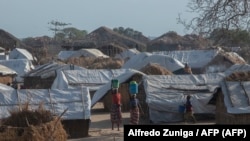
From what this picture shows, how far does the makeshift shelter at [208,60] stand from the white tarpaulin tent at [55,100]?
18.2 metres

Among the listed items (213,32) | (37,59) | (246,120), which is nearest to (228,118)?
(246,120)

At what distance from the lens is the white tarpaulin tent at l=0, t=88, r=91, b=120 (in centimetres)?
1573

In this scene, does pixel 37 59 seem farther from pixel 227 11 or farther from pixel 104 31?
pixel 227 11

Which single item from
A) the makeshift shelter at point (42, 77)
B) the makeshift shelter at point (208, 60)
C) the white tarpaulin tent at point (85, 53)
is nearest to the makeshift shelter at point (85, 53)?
the white tarpaulin tent at point (85, 53)

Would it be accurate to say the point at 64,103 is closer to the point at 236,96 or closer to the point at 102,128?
the point at 102,128

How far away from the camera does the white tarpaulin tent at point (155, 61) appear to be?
34.2m

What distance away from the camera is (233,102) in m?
15.3

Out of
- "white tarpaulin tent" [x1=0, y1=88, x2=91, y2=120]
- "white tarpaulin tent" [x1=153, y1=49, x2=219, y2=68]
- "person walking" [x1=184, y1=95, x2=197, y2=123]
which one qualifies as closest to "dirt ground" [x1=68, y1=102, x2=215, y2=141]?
"person walking" [x1=184, y1=95, x2=197, y2=123]

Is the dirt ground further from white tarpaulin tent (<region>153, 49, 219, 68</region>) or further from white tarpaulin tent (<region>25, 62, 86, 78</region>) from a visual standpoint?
white tarpaulin tent (<region>153, 49, 219, 68</region>)

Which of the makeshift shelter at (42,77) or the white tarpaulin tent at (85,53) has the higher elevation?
the white tarpaulin tent at (85,53)

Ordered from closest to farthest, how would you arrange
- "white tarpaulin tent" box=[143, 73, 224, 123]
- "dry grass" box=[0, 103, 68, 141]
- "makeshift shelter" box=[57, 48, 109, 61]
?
"dry grass" box=[0, 103, 68, 141] → "white tarpaulin tent" box=[143, 73, 224, 123] → "makeshift shelter" box=[57, 48, 109, 61]

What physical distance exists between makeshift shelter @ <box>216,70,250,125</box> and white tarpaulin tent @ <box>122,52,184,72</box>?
17.3 metres

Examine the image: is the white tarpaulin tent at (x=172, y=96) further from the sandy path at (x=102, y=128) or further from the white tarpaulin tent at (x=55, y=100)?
the white tarpaulin tent at (x=55, y=100)

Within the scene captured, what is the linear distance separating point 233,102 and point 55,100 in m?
4.82
